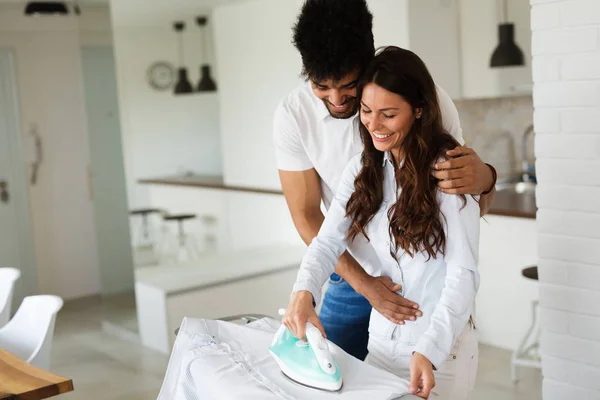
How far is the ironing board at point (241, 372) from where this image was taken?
1.50 m

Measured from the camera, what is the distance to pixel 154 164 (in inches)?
187

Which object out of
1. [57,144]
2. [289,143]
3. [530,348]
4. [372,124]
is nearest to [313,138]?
[289,143]

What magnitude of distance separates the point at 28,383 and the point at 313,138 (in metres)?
1.12

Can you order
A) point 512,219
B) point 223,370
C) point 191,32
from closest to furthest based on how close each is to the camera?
point 223,370 → point 512,219 → point 191,32

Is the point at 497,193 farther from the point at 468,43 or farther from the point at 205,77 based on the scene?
the point at 205,77

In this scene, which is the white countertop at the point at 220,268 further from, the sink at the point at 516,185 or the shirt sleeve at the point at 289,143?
the shirt sleeve at the point at 289,143

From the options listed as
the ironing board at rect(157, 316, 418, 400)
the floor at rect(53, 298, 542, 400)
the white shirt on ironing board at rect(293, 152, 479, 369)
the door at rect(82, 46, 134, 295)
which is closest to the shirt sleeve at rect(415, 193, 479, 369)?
the white shirt on ironing board at rect(293, 152, 479, 369)

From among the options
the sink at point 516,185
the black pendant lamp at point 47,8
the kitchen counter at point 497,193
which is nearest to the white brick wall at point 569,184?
the kitchen counter at point 497,193

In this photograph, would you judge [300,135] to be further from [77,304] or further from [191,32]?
[77,304]

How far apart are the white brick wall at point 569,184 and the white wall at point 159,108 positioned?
9.12 ft

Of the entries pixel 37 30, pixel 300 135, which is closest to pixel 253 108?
pixel 37 30

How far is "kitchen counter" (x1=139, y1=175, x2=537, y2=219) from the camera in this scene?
383 cm

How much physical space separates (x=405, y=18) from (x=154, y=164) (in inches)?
70.8

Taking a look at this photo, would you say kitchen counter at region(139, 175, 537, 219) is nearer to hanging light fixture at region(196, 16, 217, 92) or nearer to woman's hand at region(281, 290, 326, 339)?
hanging light fixture at region(196, 16, 217, 92)
